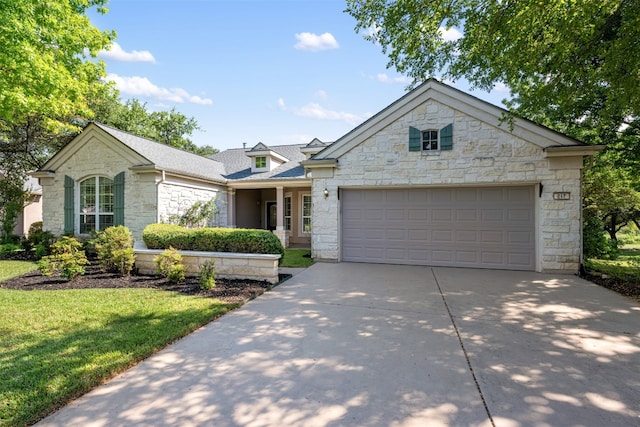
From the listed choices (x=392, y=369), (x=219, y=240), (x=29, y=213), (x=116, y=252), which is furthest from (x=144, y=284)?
(x=29, y=213)

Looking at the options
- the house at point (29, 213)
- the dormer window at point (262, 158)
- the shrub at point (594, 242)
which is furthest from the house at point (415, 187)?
the house at point (29, 213)

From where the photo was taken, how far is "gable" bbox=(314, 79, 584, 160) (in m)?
8.30

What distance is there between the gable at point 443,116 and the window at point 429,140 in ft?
0.68

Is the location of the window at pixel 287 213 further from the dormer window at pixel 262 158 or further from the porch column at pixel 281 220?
the dormer window at pixel 262 158

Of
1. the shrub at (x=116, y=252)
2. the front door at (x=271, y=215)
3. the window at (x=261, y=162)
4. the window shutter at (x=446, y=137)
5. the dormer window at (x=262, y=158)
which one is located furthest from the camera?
the front door at (x=271, y=215)

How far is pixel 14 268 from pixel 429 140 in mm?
13062

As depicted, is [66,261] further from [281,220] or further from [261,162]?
[261,162]

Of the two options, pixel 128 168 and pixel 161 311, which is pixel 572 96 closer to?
pixel 161 311

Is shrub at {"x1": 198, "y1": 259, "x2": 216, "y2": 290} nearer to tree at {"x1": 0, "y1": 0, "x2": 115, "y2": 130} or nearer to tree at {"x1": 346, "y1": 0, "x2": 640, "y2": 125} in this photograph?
tree at {"x1": 0, "y1": 0, "x2": 115, "y2": 130}

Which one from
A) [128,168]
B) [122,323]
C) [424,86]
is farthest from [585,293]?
[128,168]

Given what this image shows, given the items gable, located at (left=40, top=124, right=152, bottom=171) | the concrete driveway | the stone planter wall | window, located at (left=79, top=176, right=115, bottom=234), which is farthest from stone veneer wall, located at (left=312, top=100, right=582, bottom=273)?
window, located at (left=79, top=176, right=115, bottom=234)

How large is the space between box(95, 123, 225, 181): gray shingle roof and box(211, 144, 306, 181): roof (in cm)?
94

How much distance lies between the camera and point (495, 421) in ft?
8.11

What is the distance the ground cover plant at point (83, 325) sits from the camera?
2885 mm
